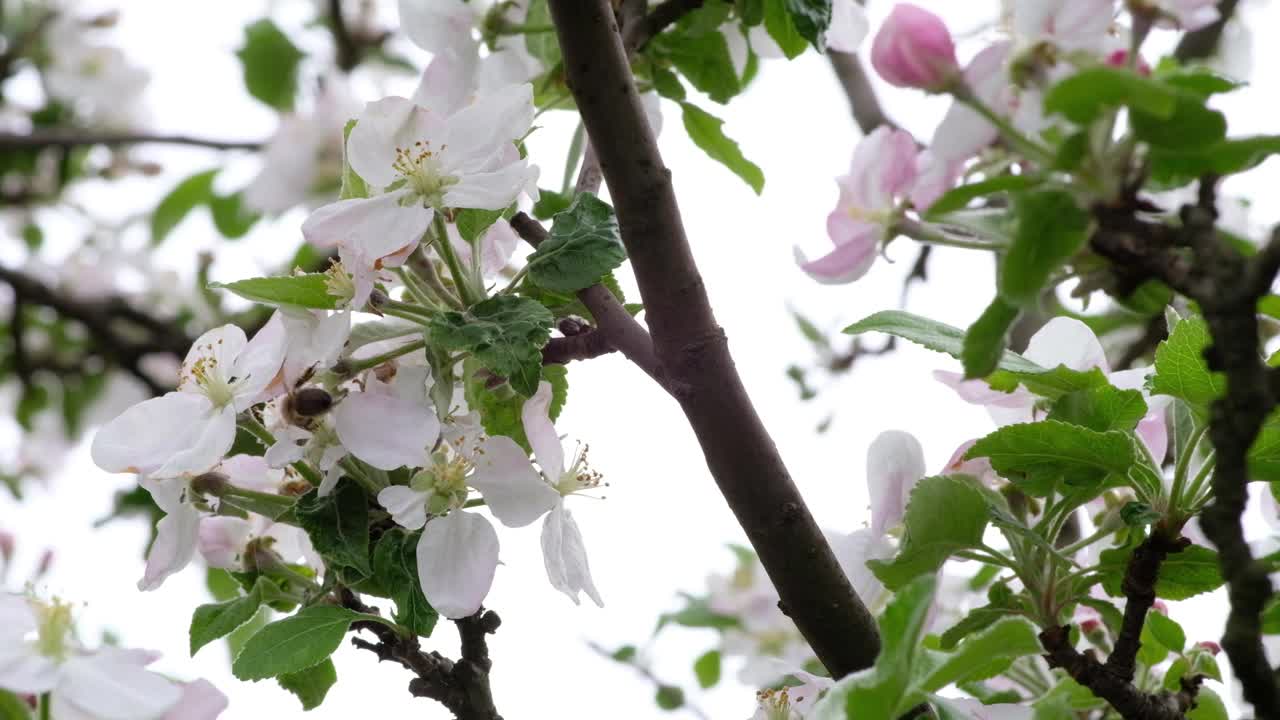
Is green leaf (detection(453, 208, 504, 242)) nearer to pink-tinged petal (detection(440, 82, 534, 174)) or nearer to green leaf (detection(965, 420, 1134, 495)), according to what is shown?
pink-tinged petal (detection(440, 82, 534, 174))

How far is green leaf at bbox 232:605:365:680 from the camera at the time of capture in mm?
1025

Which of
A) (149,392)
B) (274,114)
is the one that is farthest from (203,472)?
(149,392)

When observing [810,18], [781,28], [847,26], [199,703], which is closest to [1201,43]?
[847,26]

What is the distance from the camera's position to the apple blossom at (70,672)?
35.6 inches

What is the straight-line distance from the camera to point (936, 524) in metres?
0.92

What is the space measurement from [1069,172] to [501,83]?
0.77 metres

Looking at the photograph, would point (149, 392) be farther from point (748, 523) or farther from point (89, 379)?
point (748, 523)

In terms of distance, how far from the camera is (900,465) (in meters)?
1.08

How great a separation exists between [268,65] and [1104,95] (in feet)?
6.63

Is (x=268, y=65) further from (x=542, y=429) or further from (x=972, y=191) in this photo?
(x=972, y=191)

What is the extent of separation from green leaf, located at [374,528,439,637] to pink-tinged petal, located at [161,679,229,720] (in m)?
0.14

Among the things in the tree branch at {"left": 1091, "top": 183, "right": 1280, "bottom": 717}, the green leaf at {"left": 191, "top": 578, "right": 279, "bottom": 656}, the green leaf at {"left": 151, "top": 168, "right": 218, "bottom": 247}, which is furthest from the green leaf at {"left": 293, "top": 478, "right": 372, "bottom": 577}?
the green leaf at {"left": 151, "top": 168, "right": 218, "bottom": 247}

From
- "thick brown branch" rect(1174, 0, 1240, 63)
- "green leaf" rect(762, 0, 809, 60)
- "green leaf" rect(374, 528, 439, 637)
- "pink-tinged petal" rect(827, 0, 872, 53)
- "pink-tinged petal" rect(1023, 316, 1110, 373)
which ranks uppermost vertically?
"thick brown branch" rect(1174, 0, 1240, 63)

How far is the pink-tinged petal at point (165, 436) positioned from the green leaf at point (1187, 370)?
0.65 m
